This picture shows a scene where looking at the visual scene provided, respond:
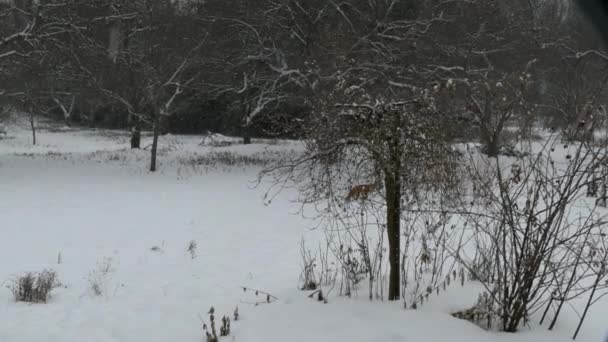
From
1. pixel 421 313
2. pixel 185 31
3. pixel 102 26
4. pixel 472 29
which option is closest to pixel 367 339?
pixel 421 313

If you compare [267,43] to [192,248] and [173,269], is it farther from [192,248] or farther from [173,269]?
[173,269]

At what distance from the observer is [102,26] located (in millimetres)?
16250

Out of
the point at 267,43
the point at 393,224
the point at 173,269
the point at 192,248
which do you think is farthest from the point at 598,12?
the point at 267,43

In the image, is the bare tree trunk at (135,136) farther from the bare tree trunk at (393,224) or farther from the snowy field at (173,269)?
the bare tree trunk at (393,224)

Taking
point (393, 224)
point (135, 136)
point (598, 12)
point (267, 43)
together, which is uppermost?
point (267, 43)

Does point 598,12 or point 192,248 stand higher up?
point 598,12

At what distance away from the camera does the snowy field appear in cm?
386

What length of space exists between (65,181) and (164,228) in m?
6.46

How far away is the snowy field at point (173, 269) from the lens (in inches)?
152

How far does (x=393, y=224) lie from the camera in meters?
4.07

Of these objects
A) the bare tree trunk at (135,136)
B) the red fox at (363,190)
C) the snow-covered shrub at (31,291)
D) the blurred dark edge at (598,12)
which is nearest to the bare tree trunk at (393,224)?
the red fox at (363,190)

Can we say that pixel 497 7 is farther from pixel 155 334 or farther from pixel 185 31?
pixel 155 334

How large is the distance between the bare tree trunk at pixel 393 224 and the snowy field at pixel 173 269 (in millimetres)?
173

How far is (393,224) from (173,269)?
11.1ft
